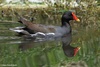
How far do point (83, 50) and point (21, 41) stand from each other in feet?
A: 6.88

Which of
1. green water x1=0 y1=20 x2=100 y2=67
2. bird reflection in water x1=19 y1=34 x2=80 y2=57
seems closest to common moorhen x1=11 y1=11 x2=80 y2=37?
bird reflection in water x1=19 y1=34 x2=80 y2=57

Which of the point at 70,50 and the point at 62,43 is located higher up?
the point at 70,50

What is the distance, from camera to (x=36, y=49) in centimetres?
1081

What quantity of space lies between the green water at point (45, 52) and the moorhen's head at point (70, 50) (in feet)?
0.38

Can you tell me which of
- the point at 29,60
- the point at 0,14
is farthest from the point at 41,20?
the point at 29,60

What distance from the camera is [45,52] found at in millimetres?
10484

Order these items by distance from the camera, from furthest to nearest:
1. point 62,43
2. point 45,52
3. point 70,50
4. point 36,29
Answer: point 36,29 → point 62,43 → point 70,50 → point 45,52

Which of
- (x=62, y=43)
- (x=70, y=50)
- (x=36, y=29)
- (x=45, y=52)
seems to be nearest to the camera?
(x=45, y=52)

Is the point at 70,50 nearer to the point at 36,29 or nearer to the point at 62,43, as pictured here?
Answer: the point at 62,43

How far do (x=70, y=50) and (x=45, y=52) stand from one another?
2.93 ft

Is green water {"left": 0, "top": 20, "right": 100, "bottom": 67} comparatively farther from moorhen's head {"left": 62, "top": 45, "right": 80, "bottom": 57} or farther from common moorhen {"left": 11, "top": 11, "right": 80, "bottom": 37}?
common moorhen {"left": 11, "top": 11, "right": 80, "bottom": 37}

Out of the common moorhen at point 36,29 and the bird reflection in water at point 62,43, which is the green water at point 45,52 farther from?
the common moorhen at point 36,29

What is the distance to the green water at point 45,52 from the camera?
898 cm

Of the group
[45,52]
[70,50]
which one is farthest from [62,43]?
[45,52]
